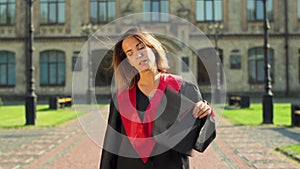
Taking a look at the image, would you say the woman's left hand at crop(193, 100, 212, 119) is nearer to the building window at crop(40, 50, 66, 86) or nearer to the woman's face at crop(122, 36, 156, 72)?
the woman's face at crop(122, 36, 156, 72)

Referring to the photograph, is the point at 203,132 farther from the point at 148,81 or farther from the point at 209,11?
the point at 209,11

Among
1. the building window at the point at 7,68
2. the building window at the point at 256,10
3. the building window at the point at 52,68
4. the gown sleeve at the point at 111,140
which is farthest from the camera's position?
the building window at the point at 7,68

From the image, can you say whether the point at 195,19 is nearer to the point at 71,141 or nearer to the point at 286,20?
the point at 286,20

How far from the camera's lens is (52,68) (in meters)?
32.0

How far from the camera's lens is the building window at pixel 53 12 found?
32312mm

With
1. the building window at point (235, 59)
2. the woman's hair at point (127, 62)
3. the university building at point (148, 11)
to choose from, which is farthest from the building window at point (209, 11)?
the woman's hair at point (127, 62)

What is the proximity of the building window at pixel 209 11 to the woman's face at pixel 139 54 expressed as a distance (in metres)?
29.9

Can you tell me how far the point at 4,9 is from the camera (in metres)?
32.5

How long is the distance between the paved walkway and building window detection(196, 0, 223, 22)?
1985 cm

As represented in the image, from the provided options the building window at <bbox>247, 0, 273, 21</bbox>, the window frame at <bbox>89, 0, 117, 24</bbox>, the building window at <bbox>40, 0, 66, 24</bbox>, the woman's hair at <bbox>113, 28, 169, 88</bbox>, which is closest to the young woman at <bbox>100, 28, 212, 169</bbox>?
the woman's hair at <bbox>113, 28, 169, 88</bbox>

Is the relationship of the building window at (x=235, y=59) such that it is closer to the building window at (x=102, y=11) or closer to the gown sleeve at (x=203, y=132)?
the building window at (x=102, y=11)

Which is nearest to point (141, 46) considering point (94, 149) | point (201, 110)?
point (201, 110)

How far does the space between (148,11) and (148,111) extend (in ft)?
95.0

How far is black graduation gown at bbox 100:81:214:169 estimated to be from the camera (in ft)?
A: 8.46
